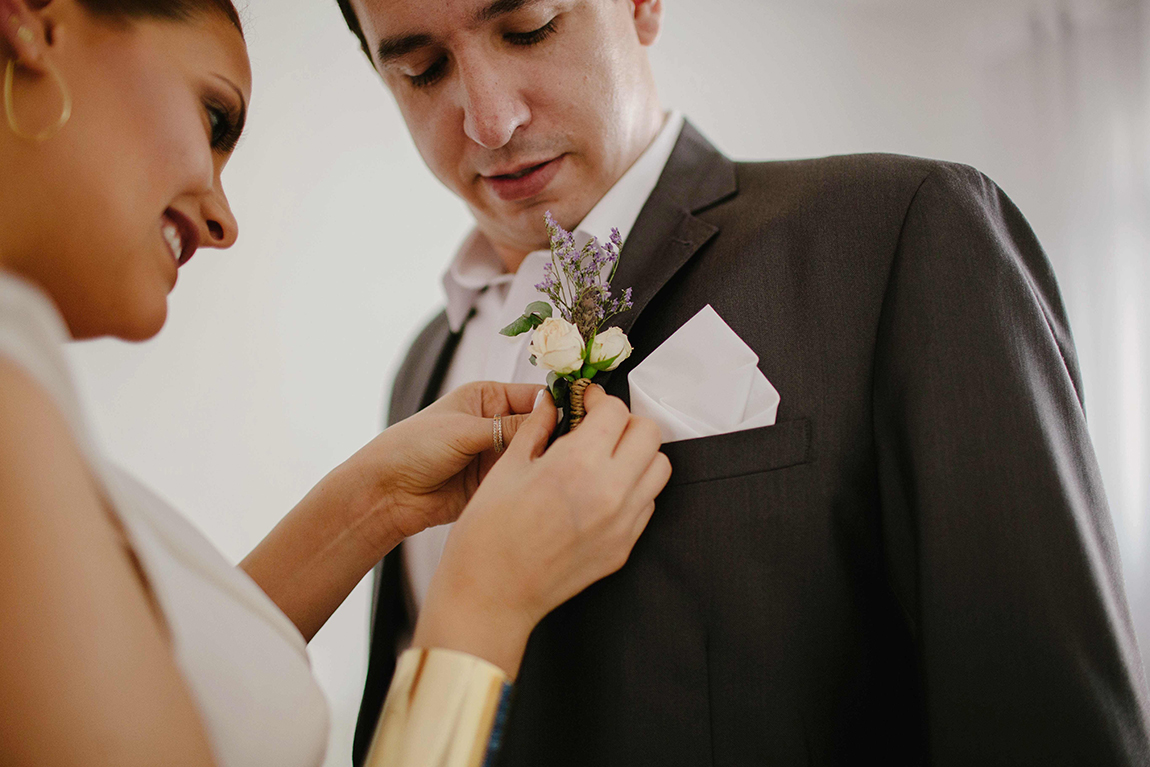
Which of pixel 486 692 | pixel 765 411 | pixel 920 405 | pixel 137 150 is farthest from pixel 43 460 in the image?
pixel 920 405

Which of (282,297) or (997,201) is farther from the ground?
(282,297)

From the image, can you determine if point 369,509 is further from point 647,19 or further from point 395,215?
point 395,215

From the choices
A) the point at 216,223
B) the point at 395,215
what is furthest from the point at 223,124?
the point at 395,215

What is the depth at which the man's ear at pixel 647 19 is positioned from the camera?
1394 millimetres

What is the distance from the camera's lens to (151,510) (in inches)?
30.0

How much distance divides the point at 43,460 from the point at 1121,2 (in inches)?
170

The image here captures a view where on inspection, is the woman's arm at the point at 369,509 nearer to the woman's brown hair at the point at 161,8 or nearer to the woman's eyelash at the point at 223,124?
the woman's eyelash at the point at 223,124

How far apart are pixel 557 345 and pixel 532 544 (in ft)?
0.85

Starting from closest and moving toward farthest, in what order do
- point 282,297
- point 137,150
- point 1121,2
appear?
point 137,150 → point 282,297 → point 1121,2

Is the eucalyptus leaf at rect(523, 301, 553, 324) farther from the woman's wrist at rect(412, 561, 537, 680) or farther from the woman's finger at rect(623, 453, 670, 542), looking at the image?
the woman's wrist at rect(412, 561, 537, 680)

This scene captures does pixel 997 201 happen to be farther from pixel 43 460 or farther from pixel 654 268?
pixel 43 460

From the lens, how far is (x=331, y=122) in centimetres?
306

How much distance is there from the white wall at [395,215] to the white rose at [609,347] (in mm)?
2266

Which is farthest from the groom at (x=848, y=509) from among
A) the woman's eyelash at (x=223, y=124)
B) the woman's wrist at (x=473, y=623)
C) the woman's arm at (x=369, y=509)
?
the woman's eyelash at (x=223, y=124)
